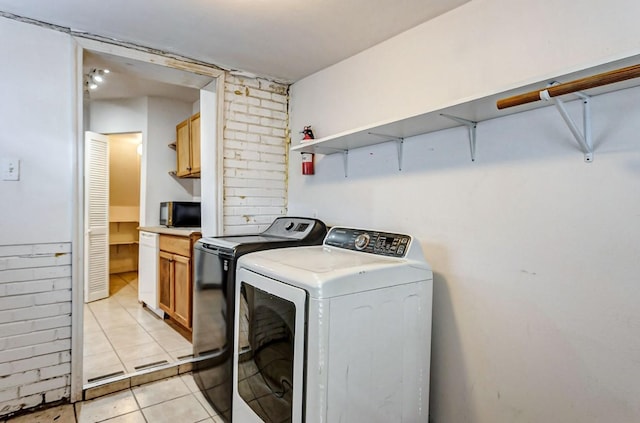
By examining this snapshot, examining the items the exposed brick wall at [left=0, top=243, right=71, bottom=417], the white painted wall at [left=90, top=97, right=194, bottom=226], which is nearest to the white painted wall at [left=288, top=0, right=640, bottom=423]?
the exposed brick wall at [left=0, top=243, right=71, bottom=417]

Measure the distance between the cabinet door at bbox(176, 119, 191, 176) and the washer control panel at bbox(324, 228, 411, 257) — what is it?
2.38 m

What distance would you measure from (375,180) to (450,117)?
0.71 meters

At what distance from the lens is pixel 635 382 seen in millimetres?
1188

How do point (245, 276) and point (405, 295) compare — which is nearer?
point (405, 295)

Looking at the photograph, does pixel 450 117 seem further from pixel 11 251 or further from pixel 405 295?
pixel 11 251

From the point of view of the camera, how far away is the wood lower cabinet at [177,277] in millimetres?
2896

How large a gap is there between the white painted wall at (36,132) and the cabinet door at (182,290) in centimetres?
102

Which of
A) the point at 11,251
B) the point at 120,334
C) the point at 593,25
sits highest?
the point at 593,25

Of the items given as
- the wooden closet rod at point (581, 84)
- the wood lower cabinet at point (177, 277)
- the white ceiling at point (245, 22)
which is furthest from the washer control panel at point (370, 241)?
the wood lower cabinet at point (177, 277)

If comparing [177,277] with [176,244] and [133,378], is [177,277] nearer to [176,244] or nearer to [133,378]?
[176,244]

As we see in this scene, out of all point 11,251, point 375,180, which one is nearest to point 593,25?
point 375,180

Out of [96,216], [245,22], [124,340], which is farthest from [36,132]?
[96,216]

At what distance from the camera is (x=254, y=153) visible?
2.83 metres

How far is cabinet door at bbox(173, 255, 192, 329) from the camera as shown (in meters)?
2.90
